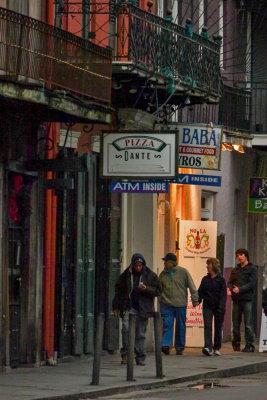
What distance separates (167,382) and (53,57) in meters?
4.50

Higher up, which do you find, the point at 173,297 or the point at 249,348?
the point at 173,297

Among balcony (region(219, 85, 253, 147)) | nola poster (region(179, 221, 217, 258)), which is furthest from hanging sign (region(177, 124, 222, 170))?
balcony (region(219, 85, 253, 147))

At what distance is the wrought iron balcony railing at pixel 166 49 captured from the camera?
79.0 feet

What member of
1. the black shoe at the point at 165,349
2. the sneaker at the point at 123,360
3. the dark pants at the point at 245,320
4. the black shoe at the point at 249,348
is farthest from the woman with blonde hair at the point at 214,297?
the sneaker at the point at 123,360

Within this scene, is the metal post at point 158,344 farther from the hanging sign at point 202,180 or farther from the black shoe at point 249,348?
the black shoe at point 249,348

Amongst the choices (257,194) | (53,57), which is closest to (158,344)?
(53,57)

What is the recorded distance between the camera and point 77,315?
24.5 metres

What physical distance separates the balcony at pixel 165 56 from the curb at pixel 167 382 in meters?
4.53

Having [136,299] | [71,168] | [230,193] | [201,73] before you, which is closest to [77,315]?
[136,299]

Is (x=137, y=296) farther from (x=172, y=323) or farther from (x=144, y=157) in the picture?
(x=172, y=323)

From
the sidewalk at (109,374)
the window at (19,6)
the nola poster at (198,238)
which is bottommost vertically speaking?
the sidewalk at (109,374)

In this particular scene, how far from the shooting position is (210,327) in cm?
2706

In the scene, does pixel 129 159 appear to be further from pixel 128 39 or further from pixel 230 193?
pixel 230 193

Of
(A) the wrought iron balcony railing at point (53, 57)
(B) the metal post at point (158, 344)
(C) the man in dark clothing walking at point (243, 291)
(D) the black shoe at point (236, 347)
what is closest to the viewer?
(A) the wrought iron balcony railing at point (53, 57)
